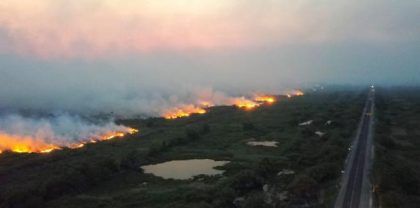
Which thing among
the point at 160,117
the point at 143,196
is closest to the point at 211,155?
the point at 143,196

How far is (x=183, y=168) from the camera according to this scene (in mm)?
79812

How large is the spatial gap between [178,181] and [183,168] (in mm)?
11319

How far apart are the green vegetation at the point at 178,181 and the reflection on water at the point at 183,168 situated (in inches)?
102

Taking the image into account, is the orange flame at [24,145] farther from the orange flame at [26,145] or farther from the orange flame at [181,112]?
the orange flame at [181,112]

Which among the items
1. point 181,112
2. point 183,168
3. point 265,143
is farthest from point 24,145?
point 181,112

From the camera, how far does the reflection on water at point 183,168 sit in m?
74.5

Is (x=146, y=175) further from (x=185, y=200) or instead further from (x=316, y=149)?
(x=316, y=149)

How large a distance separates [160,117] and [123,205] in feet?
361

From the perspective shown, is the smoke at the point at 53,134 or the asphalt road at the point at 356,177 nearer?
the asphalt road at the point at 356,177

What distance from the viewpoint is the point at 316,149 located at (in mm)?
92812

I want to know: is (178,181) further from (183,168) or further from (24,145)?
(24,145)

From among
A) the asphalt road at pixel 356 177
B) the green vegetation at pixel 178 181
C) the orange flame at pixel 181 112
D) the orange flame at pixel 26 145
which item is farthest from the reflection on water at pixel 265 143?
the orange flame at pixel 181 112

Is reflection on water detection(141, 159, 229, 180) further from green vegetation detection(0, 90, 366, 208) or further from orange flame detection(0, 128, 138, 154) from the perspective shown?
orange flame detection(0, 128, 138, 154)

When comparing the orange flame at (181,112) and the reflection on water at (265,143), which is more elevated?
the orange flame at (181,112)
